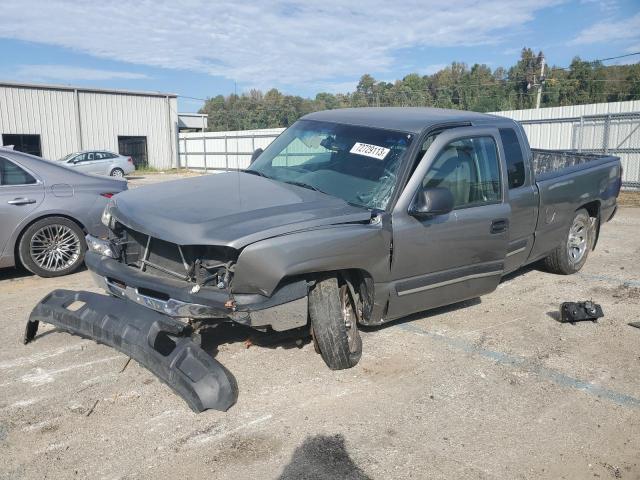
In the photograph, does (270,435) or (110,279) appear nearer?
(270,435)

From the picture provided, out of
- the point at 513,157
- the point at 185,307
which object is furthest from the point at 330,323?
the point at 513,157

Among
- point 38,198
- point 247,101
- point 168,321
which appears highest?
point 247,101

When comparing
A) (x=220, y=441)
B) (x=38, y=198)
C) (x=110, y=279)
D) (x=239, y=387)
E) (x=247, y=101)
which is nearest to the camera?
(x=220, y=441)

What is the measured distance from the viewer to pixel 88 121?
31.8m

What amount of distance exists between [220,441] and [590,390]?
260cm

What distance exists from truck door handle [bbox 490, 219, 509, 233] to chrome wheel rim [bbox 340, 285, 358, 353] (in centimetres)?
147

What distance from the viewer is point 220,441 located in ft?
10.2

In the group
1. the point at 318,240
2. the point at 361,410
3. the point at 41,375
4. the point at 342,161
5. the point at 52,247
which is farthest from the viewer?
the point at 52,247

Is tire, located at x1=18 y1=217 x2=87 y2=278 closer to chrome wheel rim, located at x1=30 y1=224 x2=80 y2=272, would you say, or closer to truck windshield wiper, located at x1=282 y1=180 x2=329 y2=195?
chrome wheel rim, located at x1=30 y1=224 x2=80 y2=272

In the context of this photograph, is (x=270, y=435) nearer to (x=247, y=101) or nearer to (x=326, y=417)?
(x=326, y=417)

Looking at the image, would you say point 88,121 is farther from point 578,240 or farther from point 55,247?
point 578,240

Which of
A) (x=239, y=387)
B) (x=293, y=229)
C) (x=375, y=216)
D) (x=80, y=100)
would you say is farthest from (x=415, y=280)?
(x=80, y=100)

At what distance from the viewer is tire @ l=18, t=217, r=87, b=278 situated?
6277 millimetres

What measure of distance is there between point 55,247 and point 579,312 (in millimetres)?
5836
